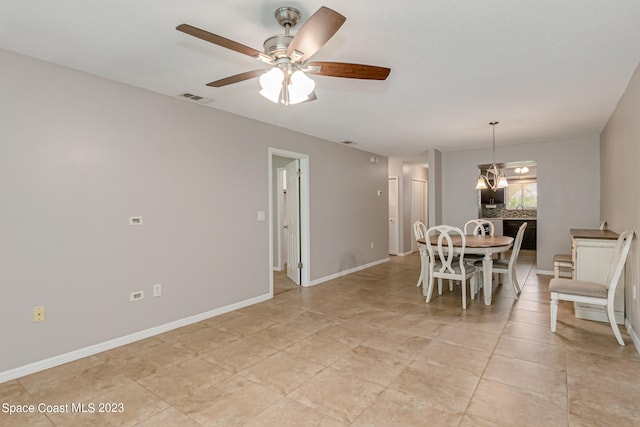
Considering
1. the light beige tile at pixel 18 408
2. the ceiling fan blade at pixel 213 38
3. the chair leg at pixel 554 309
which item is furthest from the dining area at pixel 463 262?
the light beige tile at pixel 18 408

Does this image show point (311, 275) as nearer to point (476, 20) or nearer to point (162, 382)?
point (162, 382)

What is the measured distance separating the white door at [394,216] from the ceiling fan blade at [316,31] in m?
6.41

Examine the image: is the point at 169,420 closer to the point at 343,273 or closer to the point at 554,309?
the point at 554,309

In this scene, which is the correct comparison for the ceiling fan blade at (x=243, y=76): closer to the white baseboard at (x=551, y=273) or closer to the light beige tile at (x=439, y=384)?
the light beige tile at (x=439, y=384)

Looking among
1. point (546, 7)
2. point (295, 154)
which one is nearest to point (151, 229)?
point (295, 154)

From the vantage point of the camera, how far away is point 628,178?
3.10m

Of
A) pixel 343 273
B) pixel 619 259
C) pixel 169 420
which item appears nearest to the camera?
pixel 169 420

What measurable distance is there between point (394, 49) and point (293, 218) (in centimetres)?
326

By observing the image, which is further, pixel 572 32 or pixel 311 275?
pixel 311 275

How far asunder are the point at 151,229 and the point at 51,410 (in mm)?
1541

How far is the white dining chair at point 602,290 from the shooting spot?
9.03ft

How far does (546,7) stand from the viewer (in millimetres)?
1843

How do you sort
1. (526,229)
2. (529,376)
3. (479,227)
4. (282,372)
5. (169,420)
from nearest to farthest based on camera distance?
(169,420) < (529,376) < (282,372) < (479,227) < (526,229)

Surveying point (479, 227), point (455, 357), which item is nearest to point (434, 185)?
point (479, 227)
